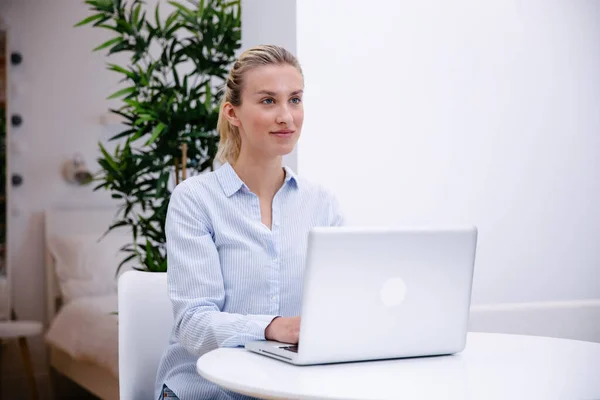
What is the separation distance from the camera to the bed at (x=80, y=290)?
443 centimetres

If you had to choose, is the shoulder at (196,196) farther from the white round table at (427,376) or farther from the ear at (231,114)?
the white round table at (427,376)

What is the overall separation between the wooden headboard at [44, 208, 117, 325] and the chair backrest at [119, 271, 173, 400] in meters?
3.95

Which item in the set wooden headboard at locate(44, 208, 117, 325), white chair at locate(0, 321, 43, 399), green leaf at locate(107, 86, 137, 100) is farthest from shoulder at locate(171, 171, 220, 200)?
wooden headboard at locate(44, 208, 117, 325)

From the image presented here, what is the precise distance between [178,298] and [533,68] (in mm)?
1937

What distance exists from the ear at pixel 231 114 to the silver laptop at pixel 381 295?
0.59m

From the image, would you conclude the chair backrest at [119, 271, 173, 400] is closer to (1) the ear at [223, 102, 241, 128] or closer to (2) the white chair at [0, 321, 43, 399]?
(1) the ear at [223, 102, 241, 128]

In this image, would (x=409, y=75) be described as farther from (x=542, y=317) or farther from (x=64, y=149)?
(x=64, y=149)

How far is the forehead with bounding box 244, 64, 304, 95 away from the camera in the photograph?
1.76 meters

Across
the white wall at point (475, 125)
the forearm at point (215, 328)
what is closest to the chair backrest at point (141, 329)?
the forearm at point (215, 328)

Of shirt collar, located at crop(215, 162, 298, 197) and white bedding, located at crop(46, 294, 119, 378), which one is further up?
shirt collar, located at crop(215, 162, 298, 197)

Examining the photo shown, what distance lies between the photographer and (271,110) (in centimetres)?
174

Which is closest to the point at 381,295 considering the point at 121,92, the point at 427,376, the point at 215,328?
the point at 427,376

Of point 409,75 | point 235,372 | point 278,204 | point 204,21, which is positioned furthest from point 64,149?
point 235,372

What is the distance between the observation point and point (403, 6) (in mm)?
2697
